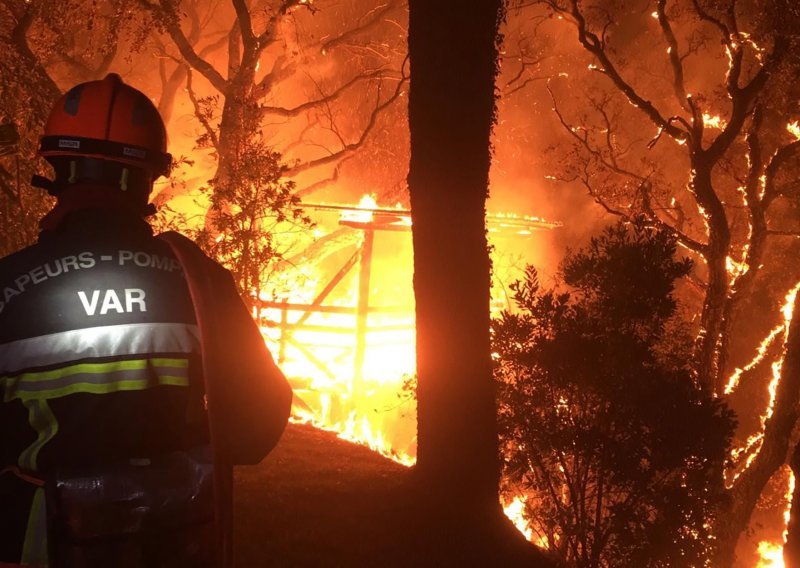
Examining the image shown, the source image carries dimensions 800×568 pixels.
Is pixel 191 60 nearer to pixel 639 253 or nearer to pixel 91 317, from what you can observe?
pixel 639 253

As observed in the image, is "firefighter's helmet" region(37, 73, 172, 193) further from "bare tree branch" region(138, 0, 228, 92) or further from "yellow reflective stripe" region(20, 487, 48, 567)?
"bare tree branch" region(138, 0, 228, 92)

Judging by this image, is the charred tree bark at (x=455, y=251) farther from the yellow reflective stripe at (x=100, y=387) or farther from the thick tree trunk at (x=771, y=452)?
the thick tree trunk at (x=771, y=452)

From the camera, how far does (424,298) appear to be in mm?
6234

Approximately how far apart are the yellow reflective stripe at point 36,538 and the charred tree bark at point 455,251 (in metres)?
4.14

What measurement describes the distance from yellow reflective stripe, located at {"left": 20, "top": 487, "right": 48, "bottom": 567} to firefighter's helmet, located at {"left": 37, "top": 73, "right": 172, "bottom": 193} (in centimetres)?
108

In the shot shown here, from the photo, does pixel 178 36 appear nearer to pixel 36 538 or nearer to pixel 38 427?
pixel 38 427

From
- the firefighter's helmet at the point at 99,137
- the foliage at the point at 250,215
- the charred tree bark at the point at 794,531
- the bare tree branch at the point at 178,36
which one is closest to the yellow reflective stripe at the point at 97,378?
the firefighter's helmet at the point at 99,137

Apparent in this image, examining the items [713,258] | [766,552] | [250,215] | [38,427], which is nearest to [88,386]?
[38,427]

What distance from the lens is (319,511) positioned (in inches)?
250

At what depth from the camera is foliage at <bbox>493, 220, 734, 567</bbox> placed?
6.30m

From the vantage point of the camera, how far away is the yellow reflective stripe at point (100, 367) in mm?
2287

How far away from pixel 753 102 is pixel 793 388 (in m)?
5.80

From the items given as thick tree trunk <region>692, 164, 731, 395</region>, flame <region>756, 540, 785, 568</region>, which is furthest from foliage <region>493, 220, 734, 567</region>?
flame <region>756, 540, 785, 568</region>

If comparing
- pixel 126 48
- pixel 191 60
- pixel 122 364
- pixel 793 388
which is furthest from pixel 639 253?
pixel 126 48
